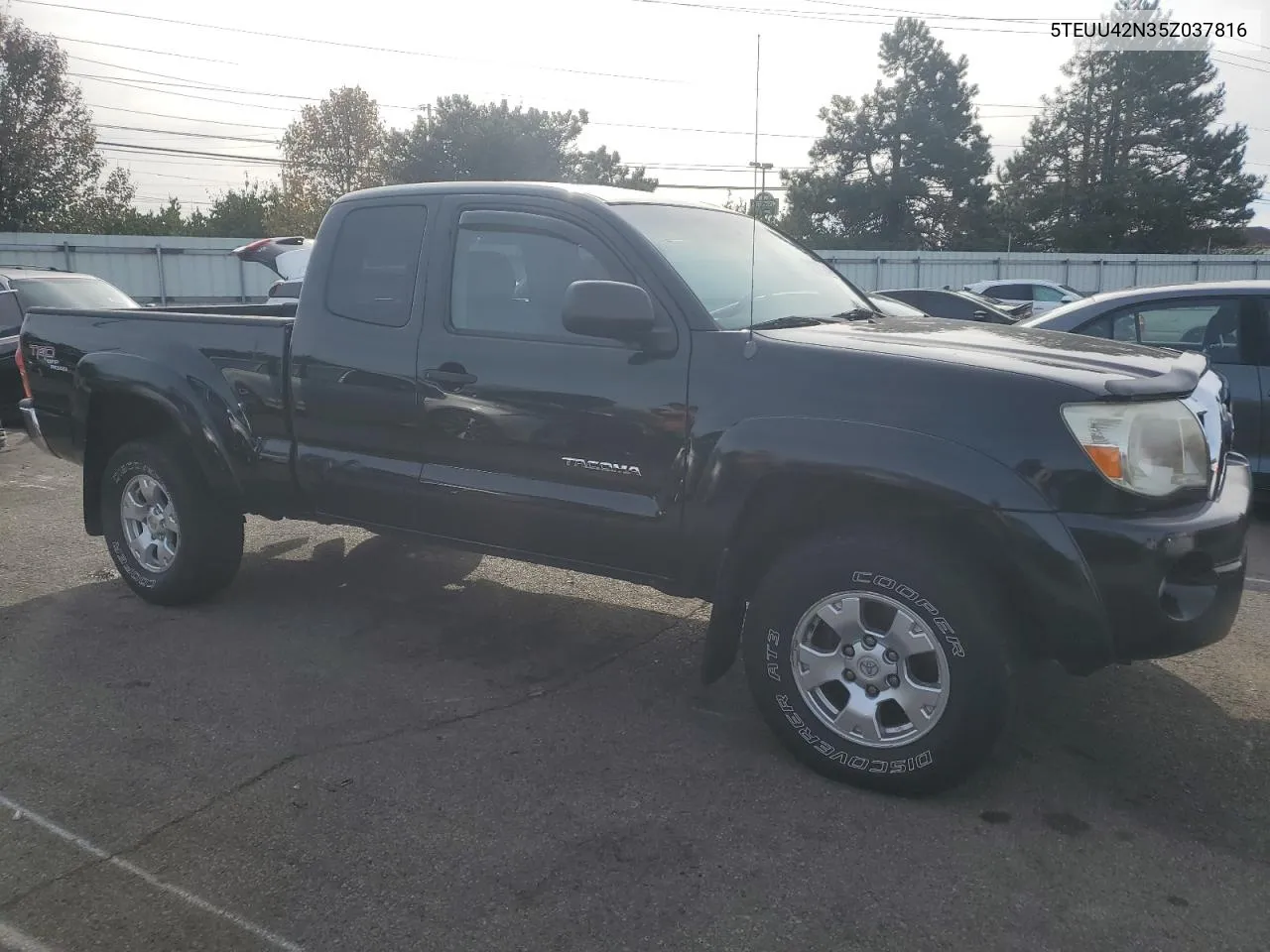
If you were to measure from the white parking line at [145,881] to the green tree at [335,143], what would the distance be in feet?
182

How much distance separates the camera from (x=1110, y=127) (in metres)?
52.8

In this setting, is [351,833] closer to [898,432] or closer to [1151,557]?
[898,432]

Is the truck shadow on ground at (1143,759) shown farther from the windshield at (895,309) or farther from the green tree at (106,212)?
the green tree at (106,212)

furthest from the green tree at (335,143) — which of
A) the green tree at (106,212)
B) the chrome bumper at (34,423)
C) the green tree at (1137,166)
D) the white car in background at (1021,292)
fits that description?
the chrome bumper at (34,423)

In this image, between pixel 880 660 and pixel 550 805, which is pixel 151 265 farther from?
pixel 880 660

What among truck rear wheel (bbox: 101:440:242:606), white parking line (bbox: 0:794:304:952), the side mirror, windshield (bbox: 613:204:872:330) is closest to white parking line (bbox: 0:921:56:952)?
white parking line (bbox: 0:794:304:952)

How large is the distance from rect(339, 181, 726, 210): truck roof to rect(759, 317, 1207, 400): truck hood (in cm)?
94

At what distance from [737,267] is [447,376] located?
1224 mm

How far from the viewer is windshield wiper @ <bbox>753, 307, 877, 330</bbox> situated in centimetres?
393

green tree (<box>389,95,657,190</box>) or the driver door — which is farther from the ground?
green tree (<box>389,95,657,190</box>)

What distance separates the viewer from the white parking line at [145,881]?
275 cm

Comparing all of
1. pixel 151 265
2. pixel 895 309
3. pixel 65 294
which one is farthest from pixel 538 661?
pixel 151 265

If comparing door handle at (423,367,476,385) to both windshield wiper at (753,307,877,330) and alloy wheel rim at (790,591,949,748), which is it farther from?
alloy wheel rim at (790,591,949,748)

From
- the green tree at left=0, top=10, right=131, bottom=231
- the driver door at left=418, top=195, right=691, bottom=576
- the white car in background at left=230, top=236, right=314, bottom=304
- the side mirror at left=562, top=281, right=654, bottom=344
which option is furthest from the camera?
the green tree at left=0, top=10, right=131, bottom=231
